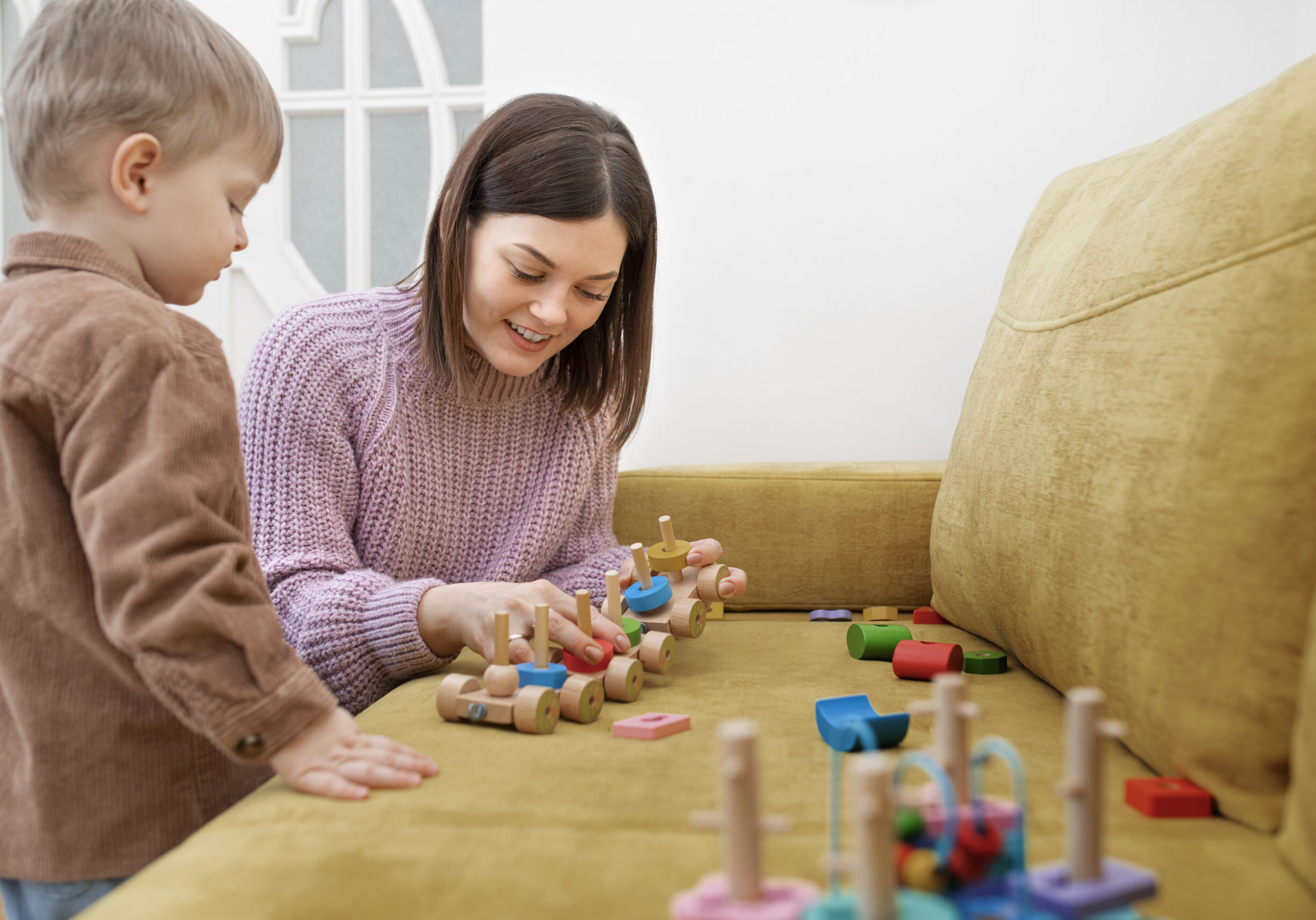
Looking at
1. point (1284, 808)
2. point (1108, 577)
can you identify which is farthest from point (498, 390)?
point (1284, 808)

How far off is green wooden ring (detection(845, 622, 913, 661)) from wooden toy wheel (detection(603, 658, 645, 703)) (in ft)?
0.87

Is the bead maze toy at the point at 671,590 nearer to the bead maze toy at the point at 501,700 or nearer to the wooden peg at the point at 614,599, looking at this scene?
the wooden peg at the point at 614,599

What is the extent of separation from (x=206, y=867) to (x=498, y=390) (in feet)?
2.41

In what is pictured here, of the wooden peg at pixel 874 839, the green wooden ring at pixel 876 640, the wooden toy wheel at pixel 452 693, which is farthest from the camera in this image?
the green wooden ring at pixel 876 640

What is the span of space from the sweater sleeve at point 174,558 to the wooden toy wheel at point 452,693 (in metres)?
0.17

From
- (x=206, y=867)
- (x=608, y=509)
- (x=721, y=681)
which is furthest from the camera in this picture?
(x=608, y=509)

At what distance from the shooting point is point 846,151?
173cm

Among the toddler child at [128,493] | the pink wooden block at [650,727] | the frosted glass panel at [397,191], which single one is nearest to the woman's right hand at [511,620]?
the pink wooden block at [650,727]

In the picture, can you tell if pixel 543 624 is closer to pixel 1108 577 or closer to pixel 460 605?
pixel 460 605

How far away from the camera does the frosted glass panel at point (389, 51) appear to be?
1928mm

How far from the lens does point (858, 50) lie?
1717 mm

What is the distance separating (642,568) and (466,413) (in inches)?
11.8

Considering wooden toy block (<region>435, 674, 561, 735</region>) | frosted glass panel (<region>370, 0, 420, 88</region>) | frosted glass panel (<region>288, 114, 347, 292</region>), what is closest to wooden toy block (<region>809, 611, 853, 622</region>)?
wooden toy block (<region>435, 674, 561, 735</region>)

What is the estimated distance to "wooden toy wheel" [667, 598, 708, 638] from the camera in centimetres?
106
